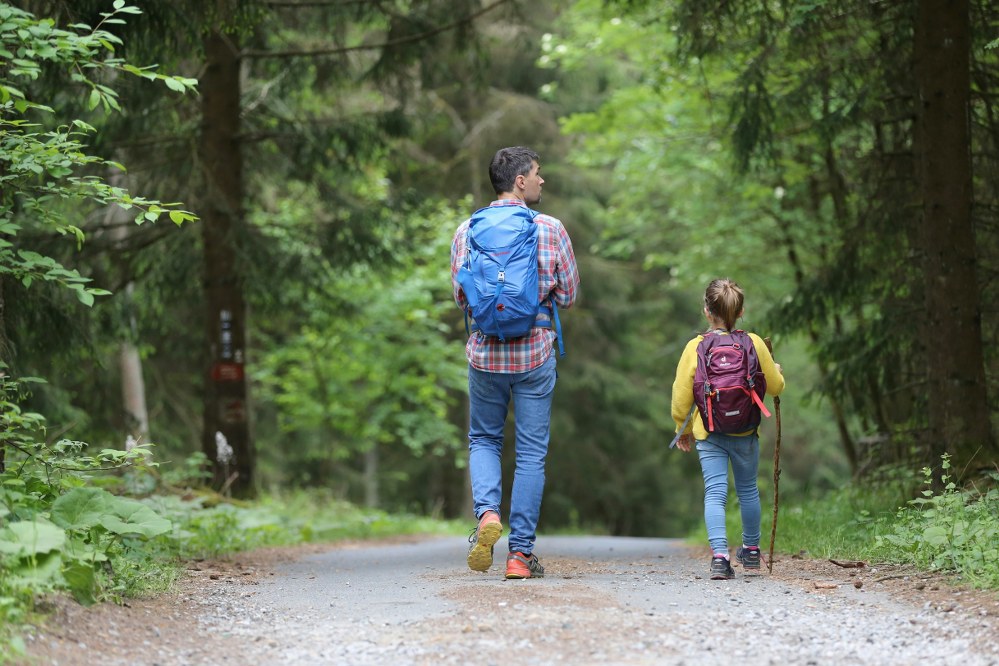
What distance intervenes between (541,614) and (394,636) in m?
0.63

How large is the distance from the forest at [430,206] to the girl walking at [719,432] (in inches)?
74.7

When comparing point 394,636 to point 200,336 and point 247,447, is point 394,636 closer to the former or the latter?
point 247,447

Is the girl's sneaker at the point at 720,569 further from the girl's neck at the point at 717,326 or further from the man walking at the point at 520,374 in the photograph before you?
the girl's neck at the point at 717,326

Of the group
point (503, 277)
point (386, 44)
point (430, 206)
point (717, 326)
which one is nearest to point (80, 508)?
point (503, 277)

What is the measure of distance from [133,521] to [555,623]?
7.89 feet

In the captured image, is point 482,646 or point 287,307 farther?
point 287,307

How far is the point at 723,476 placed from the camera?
6.23 meters

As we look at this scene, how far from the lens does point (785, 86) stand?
436 inches

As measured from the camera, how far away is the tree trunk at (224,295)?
1157 centimetres

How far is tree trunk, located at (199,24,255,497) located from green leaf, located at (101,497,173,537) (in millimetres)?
5941

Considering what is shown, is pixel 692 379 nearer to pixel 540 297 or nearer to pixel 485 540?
pixel 540 297

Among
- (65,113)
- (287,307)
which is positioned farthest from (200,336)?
(65,113)

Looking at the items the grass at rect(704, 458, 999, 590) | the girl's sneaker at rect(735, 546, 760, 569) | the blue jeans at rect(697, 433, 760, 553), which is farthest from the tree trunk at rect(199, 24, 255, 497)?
the blue jeans at rect(697, 433, 760, 553)

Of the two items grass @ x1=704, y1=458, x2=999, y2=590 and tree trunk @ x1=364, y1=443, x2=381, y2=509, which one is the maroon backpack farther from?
tree trunk @ x1=364, y1=443, x2=381, y2=509
